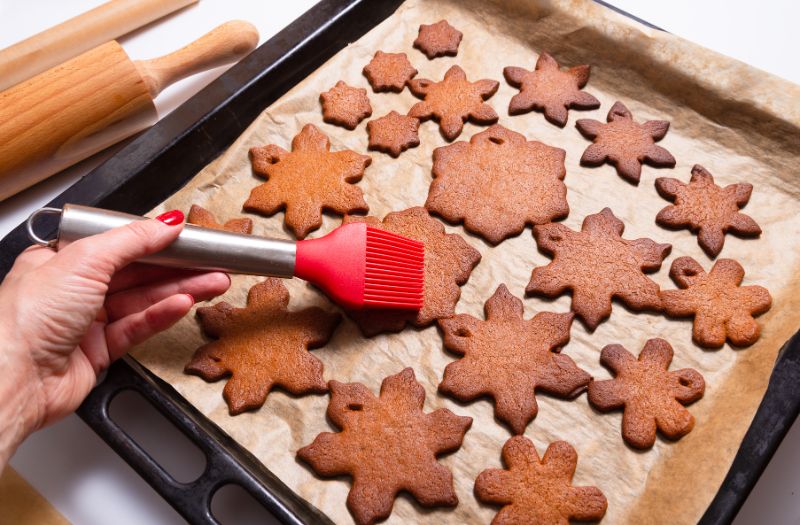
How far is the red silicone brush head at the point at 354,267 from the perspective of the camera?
1.49 meters

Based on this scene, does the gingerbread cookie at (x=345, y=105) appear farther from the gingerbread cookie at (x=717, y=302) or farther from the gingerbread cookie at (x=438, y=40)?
the gingerbread cookie at (x=717, y=302)

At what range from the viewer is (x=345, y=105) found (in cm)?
192

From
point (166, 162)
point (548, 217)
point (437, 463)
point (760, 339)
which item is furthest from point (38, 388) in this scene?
point (760, 339)

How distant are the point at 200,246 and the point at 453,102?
2.89 feet

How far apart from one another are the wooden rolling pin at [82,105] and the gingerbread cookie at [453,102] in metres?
0.54

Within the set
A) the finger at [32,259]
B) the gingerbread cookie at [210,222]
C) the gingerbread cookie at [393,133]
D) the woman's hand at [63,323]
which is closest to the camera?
the woman's hand at [63,323]

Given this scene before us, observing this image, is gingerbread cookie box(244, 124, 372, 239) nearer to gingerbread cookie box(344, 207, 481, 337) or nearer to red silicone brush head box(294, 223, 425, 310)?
gingerbread cookie box(344, 207, 481, 337)

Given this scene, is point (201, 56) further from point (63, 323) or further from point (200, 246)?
point (63, 323)

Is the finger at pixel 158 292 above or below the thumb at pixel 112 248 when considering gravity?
below


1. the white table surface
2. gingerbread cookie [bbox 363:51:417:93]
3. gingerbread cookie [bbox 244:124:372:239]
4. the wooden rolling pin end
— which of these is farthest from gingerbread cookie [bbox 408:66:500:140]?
the white table surface

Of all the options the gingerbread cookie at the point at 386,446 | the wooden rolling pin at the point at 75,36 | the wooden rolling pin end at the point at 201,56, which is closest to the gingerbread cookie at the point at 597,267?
the gingerbread cookie at the point at 386,446

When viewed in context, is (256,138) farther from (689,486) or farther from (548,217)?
(689,486)

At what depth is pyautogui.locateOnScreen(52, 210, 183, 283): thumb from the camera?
4.00 ft

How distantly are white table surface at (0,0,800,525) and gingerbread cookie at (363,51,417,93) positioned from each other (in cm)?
43
